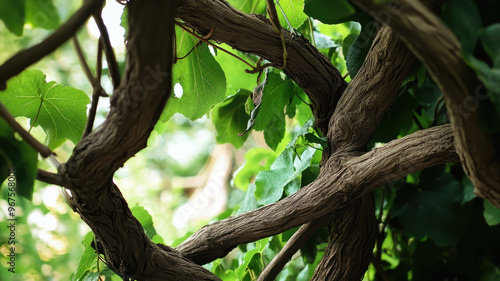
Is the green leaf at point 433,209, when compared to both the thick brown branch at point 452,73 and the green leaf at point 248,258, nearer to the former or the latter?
the green leaf at point 248,258

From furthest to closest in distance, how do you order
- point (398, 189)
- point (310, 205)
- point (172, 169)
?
point (172, 169) → point (398, 189) → point (310, 205)

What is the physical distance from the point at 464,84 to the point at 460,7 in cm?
5

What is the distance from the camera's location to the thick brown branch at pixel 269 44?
452 mm

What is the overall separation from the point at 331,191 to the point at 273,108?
23 cm

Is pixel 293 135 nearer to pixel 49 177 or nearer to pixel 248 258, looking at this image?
pixel 248 258

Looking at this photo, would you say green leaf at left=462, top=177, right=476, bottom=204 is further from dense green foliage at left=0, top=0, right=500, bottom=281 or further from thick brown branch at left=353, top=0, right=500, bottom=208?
thick brown branch at left=353, top=0, right=500, bottom=208

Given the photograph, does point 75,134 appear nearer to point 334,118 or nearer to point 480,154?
point 334,118

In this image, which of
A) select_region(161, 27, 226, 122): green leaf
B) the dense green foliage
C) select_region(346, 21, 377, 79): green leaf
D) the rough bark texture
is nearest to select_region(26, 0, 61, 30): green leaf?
the dense green foliage

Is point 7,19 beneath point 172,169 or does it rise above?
beneath

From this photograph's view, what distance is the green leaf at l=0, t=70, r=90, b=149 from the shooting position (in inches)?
20.0

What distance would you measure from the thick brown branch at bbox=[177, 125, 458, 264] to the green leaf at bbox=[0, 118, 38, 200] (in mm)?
223

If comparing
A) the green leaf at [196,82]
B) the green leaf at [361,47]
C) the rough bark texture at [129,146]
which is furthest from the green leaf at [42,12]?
the green leaf at [361,47]

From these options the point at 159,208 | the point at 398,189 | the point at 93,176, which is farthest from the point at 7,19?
the point at 159,208

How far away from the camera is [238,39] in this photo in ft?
1.55
